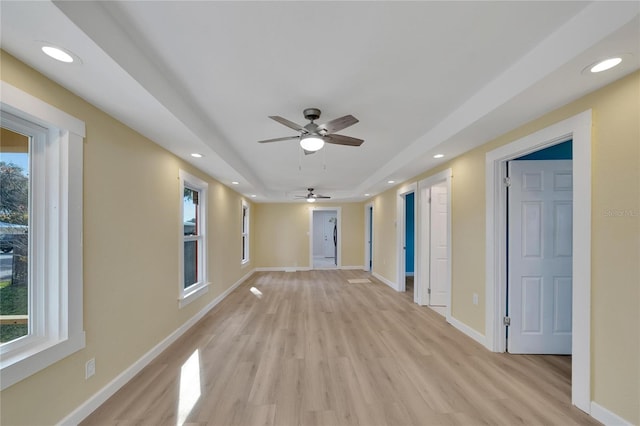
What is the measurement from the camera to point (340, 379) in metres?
2.54

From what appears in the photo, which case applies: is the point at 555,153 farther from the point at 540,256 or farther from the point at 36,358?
the point at 36,358

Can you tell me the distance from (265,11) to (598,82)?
86.5 inches

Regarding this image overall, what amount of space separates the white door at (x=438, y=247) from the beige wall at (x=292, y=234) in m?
4.72

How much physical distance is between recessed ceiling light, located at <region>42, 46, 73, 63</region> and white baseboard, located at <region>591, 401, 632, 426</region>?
156 inches

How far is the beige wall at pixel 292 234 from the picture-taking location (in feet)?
31.2

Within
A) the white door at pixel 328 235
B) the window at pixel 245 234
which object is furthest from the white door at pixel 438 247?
the white door at pixel 328 235

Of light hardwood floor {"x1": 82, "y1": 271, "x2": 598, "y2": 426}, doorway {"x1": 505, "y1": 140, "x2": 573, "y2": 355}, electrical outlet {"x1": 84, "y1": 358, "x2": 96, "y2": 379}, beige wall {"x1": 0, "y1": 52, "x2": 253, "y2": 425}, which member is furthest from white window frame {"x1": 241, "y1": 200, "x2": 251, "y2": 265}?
doorway {"x1": 505, "y1": 140, "x2": 573, "y2": 355}

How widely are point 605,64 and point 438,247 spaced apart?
3715 mm

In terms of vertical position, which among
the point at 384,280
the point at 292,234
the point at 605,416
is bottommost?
the point at 384,280

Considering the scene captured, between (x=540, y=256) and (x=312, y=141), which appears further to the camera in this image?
(x=540, y=256)

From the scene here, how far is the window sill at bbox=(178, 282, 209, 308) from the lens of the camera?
369 cm

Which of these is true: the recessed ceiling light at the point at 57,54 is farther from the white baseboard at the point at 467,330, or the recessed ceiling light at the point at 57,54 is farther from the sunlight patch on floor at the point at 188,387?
the white baseboard at the point at 467,330

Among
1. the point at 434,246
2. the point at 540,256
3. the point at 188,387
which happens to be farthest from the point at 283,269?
the point at 540,256

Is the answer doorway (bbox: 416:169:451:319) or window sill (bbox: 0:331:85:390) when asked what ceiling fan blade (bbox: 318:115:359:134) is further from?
doorway (bbox: 416:169:451:319)
